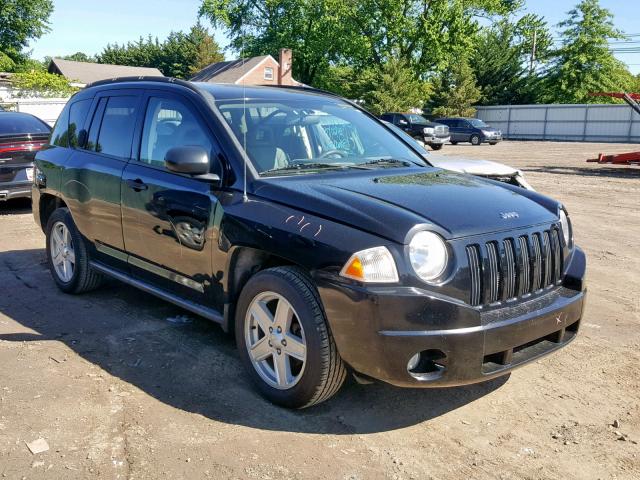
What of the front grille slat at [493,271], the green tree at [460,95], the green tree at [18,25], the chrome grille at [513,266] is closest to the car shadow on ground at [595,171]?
the chrome grille at [513,266]

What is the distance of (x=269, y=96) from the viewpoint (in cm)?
463

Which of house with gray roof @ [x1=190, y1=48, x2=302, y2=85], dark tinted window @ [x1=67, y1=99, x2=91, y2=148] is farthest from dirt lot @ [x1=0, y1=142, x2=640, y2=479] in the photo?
house with gray roof @ [x1=190, y1=48, x2=302, y2=85]

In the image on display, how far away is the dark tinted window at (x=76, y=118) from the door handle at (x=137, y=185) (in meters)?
1.29

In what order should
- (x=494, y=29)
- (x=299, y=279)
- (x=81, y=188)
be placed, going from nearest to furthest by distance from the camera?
(x=299, y=279), (x=81, y=188), (x=494, y=29)

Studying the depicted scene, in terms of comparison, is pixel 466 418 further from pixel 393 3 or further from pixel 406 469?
pixel 393 3

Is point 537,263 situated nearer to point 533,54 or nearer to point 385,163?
point 385,163

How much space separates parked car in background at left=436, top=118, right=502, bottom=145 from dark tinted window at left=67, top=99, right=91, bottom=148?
32601mm

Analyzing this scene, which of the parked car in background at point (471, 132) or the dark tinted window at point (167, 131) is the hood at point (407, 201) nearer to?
the dark tinted window at point (167, 131)

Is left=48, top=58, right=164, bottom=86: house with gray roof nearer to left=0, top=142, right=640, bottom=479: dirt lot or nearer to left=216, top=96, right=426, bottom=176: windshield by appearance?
left=216, top=96, right=426, bottom=176: windshield

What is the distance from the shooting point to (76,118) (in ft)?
18.8

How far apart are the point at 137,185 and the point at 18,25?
63976mm

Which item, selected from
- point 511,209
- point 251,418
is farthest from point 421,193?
point 251,418

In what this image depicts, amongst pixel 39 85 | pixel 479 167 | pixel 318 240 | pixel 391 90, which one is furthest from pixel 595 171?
pixel 39 85

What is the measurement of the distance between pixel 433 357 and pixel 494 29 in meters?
58.9
